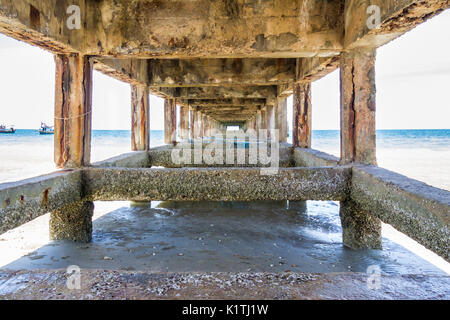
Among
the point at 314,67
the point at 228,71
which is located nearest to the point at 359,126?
the point at 314,67

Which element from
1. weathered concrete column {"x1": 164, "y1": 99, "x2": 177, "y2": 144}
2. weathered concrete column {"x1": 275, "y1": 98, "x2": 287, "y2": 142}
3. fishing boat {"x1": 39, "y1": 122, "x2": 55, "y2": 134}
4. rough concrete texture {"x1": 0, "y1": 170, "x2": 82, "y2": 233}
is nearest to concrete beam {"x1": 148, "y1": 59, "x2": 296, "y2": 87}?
weathered concrete column {"x1": 164, "y1": 99, "x2": 177, "y2": 144}

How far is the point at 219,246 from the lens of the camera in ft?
15.8

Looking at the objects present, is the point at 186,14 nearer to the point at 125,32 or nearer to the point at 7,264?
the point at 125,32

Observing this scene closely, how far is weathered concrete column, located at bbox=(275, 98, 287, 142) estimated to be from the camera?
11.6 m

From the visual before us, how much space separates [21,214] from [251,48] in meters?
3.88

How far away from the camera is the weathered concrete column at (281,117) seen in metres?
11.6

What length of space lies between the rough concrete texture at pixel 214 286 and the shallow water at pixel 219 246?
2239mm

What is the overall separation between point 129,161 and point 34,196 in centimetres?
319

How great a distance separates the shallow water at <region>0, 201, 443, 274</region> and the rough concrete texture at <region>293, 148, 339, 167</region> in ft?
4.43

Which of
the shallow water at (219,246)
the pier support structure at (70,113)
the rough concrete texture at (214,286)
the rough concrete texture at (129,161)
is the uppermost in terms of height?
the pier support structure at (70,113)

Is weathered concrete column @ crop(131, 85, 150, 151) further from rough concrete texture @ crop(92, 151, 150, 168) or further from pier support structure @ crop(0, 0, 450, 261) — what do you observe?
pier support structure @ crop(0, 0, 450, 261)

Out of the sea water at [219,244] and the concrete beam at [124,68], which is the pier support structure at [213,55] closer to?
the concrete beam at [124,68]

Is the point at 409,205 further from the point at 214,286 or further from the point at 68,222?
the point at 68,222

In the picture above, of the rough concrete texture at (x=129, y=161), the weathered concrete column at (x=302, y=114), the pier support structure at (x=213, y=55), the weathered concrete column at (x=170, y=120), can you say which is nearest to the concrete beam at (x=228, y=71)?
the weathered concrete column at (x=302, y=114)
